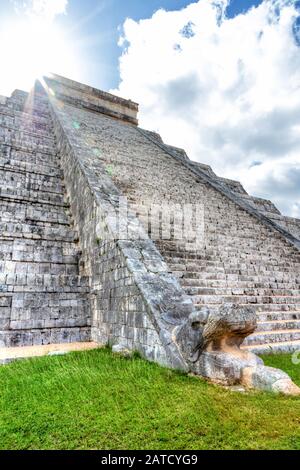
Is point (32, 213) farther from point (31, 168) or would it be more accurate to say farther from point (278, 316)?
point (278, 316)

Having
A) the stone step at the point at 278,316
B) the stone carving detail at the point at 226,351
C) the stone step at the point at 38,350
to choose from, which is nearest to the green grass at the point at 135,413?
the stone carving detail at the point at 226,351

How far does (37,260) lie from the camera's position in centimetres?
628

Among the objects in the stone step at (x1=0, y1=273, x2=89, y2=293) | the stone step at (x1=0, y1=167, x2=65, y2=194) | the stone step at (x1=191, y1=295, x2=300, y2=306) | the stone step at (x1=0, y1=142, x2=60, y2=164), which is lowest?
the stone step at (x1=191, y1=295, x2=300, y2=306)

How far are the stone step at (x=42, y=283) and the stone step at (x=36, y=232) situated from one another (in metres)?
1.00

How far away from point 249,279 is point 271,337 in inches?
77.0

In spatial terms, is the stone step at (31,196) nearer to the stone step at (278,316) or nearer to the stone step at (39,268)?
the stone step at (39,268)

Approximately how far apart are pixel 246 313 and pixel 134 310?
1719mm

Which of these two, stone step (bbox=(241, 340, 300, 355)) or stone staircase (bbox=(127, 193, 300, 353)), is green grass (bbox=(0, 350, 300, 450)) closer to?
stone step (bbox=(241, 340, 300, 355))

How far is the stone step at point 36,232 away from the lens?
6.53 metres

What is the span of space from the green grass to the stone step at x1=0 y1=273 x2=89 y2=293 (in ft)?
7.43

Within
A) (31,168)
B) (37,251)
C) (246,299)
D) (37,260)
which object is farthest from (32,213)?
(246,299)

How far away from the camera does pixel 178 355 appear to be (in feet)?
11.8

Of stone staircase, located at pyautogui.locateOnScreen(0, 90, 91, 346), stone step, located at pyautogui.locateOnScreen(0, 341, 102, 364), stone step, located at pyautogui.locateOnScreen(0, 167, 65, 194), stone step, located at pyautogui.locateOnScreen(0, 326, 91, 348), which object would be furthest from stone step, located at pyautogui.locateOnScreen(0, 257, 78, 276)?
stone step, located at pyautogui.locateOnScreen(0, 167, 65, 194)

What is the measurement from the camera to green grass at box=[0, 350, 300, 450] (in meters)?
2.15
